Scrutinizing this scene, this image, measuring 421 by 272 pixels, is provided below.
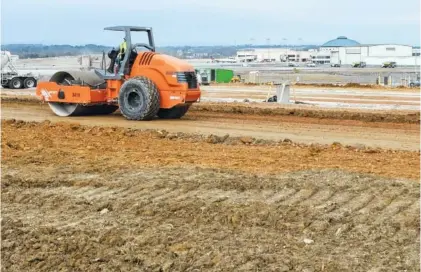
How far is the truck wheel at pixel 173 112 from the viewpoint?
18.0 metres

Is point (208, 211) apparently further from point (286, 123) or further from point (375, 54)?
point (375, 54)

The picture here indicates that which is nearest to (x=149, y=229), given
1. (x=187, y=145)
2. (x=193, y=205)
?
(x=193, y=205)

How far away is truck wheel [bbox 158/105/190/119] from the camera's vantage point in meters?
18.0

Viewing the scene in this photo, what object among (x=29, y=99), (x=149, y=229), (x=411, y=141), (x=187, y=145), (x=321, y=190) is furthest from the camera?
(x=29, y=99)

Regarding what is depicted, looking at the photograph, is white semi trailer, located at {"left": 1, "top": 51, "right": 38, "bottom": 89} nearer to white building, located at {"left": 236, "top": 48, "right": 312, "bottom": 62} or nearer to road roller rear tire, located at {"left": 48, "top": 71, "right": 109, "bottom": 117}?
road roller rear tire, located at {"left": 48, "top": 71, "right": 109, "bottom": 117}

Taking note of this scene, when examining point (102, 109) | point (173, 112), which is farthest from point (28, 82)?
point (173, 112)

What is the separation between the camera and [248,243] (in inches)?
248

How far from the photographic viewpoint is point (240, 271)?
5633mm

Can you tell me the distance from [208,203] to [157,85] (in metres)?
9.41

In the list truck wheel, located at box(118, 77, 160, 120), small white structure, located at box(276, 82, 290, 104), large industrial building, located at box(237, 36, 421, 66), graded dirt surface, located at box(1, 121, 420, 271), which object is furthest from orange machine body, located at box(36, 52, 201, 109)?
large industrial building, located at box(237, 36, 421, 66)

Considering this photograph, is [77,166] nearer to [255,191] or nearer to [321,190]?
[255,191]

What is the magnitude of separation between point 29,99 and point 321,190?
1789cm

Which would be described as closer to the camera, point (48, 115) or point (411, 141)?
point (411, 141)

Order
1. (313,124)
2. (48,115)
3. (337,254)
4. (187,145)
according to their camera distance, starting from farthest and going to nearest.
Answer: (48,115) < (313,124) < (187,145) < (337,254)
